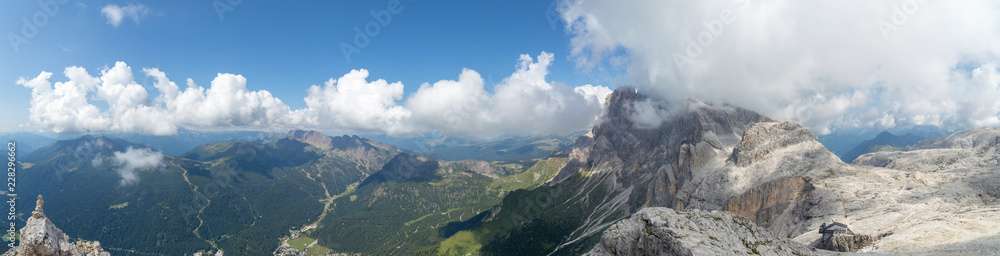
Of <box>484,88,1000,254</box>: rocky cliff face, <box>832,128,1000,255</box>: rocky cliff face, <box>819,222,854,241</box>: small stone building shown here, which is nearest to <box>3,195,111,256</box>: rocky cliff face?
<box>832,128,1000,255</box>: rocky cliff face

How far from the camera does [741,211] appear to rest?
124 m

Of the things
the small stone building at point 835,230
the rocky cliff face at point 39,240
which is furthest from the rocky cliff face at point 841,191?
the rocky cliff face at point 39,240

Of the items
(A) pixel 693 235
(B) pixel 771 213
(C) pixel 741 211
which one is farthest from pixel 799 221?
(A) pixel 693 235

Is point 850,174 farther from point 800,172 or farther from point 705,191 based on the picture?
point 705,191

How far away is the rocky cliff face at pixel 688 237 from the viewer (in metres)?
27.6

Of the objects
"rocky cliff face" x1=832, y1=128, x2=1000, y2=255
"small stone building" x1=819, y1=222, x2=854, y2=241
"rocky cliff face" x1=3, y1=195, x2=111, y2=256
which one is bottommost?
"small stone building" x1=819, y1=222, x2=854, y2=241

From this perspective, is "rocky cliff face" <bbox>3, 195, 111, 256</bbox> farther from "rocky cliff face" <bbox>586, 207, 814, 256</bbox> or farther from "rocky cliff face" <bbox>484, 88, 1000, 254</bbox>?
"rocky cliff face" <bbox>484, 88, 1000, 254</bbox>

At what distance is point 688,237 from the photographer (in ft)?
91.3

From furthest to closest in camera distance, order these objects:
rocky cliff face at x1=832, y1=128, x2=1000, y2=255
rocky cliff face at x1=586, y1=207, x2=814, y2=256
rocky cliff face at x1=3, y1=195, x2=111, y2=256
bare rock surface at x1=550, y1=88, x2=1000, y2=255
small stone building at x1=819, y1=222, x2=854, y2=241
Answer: small stone building at x1=819, y1=222, x2=854, y2=241, bare rock surface at x1=550, y1=88, x2=1000, y2=255, rocky cliff face at x1=832, y1=128, x2=1000, y2=255, rocky cliff face at x1=3, y1=195, x2=111, y2=256, rocky cliff face at x1=586, y1=207, x2=814, y2=256

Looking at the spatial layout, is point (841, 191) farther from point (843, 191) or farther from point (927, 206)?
point (927, 206)

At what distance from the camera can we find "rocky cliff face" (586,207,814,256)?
→ 90.5 ft

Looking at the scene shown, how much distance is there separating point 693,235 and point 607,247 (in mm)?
7457

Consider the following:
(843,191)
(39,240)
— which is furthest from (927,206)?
(39,240)

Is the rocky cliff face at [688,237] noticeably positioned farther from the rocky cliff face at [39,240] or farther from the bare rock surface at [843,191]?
the rocky cliff face at [39,240]
